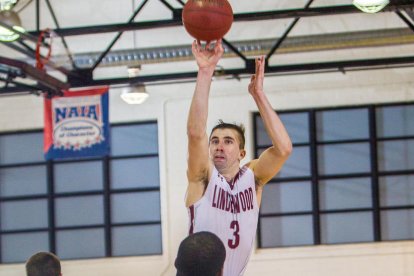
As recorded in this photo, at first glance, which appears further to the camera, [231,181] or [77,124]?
[77,124]

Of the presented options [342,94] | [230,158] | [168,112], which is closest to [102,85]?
[168,112]

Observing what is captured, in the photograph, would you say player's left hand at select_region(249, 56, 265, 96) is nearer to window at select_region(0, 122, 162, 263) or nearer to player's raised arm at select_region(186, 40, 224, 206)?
player's raised arm at select_region(186, 40, 224, 206)

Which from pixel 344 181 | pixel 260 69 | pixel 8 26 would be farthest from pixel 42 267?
pixel 344 181

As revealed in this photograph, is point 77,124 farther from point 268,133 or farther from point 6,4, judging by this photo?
point 268,133

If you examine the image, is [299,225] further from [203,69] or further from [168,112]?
[203,69]

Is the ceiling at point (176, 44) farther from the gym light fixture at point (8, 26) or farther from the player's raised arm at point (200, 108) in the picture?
the player's raised arm at point (200, 108)

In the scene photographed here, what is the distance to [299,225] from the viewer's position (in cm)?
1177

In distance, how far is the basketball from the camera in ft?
12.8

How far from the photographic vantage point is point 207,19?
3.93 metres

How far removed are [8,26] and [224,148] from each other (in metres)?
4.89

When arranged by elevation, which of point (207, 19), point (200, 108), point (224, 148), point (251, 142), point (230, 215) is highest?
point (207, 19)

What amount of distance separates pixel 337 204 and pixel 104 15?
5.10 m

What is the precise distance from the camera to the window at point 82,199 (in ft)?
39.7

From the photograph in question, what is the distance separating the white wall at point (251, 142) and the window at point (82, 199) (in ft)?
0.72
